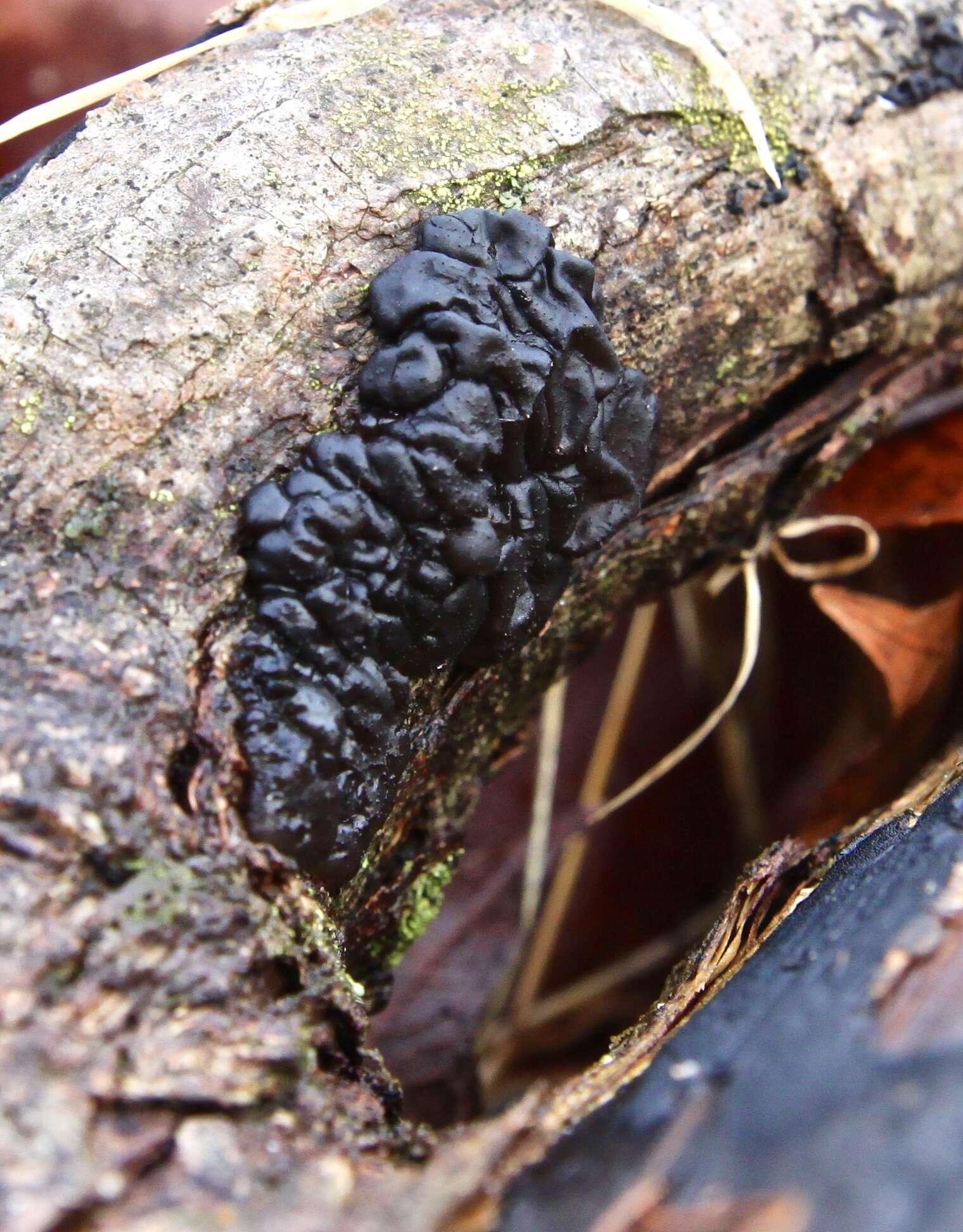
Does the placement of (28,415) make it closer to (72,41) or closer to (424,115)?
(424,115)

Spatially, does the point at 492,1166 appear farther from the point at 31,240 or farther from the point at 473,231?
the point at 31,240

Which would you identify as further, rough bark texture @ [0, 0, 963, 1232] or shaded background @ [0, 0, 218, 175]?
shaded background @ [0, 0, 218, 175]

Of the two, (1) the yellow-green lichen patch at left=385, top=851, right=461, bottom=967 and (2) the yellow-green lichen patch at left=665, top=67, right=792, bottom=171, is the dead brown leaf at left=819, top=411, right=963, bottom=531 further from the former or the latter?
(1) the yellow-green lichen patch at left=385, top=851, right=461, bottom=967

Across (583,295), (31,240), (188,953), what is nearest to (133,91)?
(31,240)

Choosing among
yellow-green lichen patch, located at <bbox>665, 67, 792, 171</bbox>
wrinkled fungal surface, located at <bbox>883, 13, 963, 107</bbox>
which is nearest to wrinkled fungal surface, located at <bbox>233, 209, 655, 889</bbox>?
yellow-green lichen patch, located at <bbox>665, 67, 792, 171</bbox>

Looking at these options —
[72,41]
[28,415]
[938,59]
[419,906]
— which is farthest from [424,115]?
[72,41]

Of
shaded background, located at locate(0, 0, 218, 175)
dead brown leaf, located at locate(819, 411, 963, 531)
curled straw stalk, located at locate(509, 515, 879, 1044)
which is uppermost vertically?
shaded background, located at locate(0, 0, 218, 175)

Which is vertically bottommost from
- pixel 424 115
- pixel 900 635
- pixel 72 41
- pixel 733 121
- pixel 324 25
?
pixel 900 635
